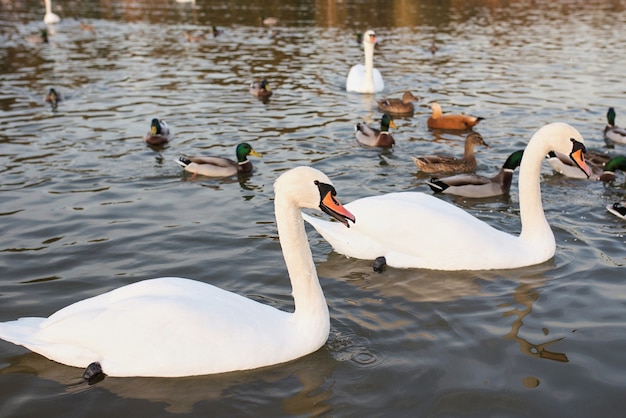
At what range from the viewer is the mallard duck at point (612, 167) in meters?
11.1

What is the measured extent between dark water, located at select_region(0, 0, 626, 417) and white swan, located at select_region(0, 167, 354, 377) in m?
0.22

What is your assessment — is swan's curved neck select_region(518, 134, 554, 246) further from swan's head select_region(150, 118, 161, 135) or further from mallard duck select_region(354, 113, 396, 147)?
swan's head select_region(150, 118, 161, 135)

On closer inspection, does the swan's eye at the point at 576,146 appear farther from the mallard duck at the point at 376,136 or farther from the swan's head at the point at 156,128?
the swan's head at the point at 156,128

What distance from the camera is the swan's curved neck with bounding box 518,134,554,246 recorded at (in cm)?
790

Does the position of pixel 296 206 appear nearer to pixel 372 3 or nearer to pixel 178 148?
pixel 178 148

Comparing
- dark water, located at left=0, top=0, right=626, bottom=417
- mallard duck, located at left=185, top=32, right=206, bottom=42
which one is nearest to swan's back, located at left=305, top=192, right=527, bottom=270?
dark water, located at left=0, top=0, right=626, bottom=417

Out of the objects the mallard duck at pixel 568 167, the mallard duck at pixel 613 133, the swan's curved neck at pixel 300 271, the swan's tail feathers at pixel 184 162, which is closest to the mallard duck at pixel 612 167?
the mallard duck at pixel 568 167

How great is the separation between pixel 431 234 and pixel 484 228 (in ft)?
2.03

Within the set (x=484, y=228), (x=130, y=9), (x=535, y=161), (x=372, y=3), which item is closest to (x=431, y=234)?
(x=484, y=228)

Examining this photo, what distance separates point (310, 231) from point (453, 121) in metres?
6.76

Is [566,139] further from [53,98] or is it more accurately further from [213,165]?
[53,98]

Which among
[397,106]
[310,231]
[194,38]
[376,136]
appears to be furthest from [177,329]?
[194,38]

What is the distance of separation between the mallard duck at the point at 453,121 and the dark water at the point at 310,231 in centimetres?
25

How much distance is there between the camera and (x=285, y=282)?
297 inches
